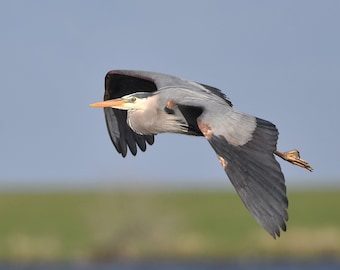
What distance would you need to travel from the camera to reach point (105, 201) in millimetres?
43562

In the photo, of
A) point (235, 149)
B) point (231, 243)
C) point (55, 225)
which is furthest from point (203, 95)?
point (55, 225)

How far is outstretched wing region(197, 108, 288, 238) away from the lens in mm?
10430

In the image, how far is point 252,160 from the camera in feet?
35.9

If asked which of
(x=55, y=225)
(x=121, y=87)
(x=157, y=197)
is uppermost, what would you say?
(x=121, y=87)

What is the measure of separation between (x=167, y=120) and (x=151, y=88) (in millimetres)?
1770

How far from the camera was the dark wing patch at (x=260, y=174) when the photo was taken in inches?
409

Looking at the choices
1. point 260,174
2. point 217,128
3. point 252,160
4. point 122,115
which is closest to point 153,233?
point 122,115

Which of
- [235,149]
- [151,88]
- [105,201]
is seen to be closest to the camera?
[235,149]

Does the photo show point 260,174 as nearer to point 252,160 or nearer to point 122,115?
point 252,160

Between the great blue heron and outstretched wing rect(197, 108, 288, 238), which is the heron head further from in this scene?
outstretched wing rect(197, 108, 288, 238)

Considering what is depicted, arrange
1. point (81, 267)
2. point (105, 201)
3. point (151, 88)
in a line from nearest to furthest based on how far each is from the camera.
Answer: point (151, 88) → point (81, 267) → point (105, 201)

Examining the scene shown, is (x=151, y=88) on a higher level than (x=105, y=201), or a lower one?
higher

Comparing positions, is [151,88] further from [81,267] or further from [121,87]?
[81,267]

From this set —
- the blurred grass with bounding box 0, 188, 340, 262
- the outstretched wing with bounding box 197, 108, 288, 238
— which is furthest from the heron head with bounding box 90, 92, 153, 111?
the blurred grass with bounding box 0, 188, 340, 262
